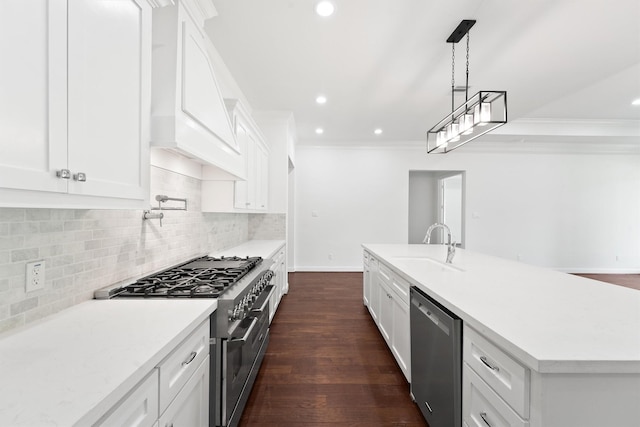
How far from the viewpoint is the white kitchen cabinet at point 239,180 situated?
2.52 meters

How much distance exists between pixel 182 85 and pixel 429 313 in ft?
5.98

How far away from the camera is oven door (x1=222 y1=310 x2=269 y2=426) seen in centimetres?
143

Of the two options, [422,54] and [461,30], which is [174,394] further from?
[422,54]

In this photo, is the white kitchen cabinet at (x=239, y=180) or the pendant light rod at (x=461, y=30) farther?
the white kitchen cabinet at (x=239, y=180)

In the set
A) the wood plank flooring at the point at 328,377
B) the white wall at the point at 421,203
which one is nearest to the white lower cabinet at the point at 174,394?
the wood plank flooring at the point at 328,377

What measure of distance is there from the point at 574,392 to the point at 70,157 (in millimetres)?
1761

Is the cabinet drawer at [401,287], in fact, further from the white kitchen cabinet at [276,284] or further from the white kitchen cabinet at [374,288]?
the white kitchen cabinet at [276,284]

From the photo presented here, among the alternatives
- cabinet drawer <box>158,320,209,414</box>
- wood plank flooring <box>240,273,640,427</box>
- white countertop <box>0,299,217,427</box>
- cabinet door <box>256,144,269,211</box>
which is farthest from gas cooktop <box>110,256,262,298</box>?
cabinet door <box>256,144,269,211</box>

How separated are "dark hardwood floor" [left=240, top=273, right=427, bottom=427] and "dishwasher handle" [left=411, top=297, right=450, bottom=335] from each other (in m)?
0.75

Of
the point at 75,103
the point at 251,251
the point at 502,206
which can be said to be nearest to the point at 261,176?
the point at 251,251

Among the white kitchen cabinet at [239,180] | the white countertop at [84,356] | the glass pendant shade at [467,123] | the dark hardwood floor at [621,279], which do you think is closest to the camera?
the white countertop at [84,356]

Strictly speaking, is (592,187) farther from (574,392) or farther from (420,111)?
(574,392)

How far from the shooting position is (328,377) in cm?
223

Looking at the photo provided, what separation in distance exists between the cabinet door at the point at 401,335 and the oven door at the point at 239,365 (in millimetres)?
1101
